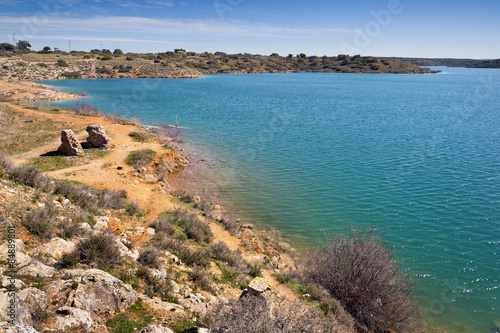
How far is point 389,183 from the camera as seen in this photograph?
19.3 metres

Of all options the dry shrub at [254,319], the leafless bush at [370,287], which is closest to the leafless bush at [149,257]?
the dry shrub at [254,319]

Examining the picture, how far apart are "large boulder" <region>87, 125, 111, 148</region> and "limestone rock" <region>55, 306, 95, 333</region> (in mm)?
18878

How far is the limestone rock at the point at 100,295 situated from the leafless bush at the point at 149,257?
1565mm

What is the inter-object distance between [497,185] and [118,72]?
107410 mm

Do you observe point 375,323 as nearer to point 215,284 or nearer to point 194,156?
point 215,284

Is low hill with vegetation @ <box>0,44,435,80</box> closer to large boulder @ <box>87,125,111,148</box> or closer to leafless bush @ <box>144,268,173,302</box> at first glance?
large boulder @ <box>87,125,111,148</box>

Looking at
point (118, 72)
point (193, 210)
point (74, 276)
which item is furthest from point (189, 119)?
point (118, 72)

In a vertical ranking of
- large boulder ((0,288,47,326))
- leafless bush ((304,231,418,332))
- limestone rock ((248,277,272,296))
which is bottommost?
leafless bush ((304,231,418,332))

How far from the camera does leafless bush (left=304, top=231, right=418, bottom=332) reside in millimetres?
8703

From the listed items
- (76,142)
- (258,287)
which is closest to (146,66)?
(76,142)

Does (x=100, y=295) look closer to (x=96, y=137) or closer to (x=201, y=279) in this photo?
(x=201, y=279)

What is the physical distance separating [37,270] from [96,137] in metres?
17.5

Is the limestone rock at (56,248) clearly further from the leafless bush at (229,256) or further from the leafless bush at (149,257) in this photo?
the leafless bush at (229,256)

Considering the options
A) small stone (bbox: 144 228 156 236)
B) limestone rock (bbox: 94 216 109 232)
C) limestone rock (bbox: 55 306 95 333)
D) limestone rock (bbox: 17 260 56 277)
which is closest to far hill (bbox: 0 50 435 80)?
limestone rock (bbox: 94 216 109 232)
